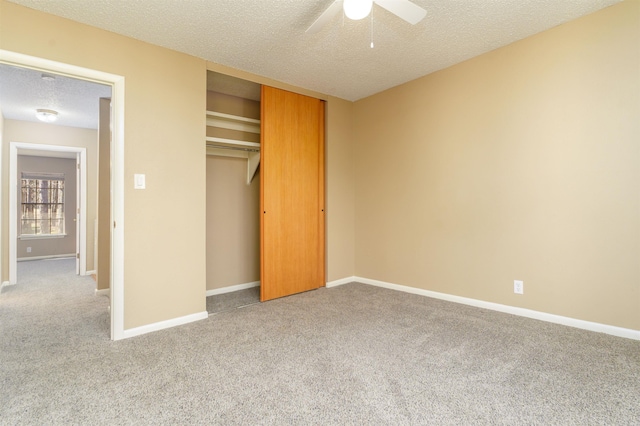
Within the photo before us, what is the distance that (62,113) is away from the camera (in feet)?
14.8

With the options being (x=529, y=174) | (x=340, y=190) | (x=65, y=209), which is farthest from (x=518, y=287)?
(x=65, y=209)

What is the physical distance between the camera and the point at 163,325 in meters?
2.65

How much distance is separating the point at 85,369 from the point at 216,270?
1865mm

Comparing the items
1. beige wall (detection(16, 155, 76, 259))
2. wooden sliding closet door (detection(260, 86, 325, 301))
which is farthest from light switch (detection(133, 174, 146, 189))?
beige wall (detection(16, 155, 76, 259))

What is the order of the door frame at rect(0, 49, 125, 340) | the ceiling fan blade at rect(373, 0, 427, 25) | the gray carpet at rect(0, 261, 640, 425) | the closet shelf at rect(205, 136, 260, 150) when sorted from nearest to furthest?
the gray carpet at rect(0, 261, 640, 425)
the ceiling fan blade at rect(373, 0, 427, 25)
the door frame at rect(0, 49, 125, 340)
the closet shelf at rect(205, 136, 260, 150)

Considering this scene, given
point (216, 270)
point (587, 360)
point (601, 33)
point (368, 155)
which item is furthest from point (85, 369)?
point (601, 33)

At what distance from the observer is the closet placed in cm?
352

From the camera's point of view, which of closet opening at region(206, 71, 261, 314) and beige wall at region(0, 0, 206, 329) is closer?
beige wall at region(0, 0, 206, 329)

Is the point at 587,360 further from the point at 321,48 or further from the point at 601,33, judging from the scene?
the point at 321,48

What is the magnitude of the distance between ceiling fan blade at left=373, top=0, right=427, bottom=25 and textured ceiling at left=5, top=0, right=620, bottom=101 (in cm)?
43

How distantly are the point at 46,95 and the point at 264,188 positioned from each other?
302 centimetres

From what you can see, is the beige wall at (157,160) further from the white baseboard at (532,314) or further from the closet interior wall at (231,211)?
the white baseboard at (532,314)

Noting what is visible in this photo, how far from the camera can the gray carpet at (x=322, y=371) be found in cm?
151

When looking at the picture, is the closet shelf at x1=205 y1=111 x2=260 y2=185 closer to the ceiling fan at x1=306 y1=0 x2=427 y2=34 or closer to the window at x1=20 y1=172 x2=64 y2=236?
the ceiling fan at x1=306 y1=0 x2=427 y2=34
